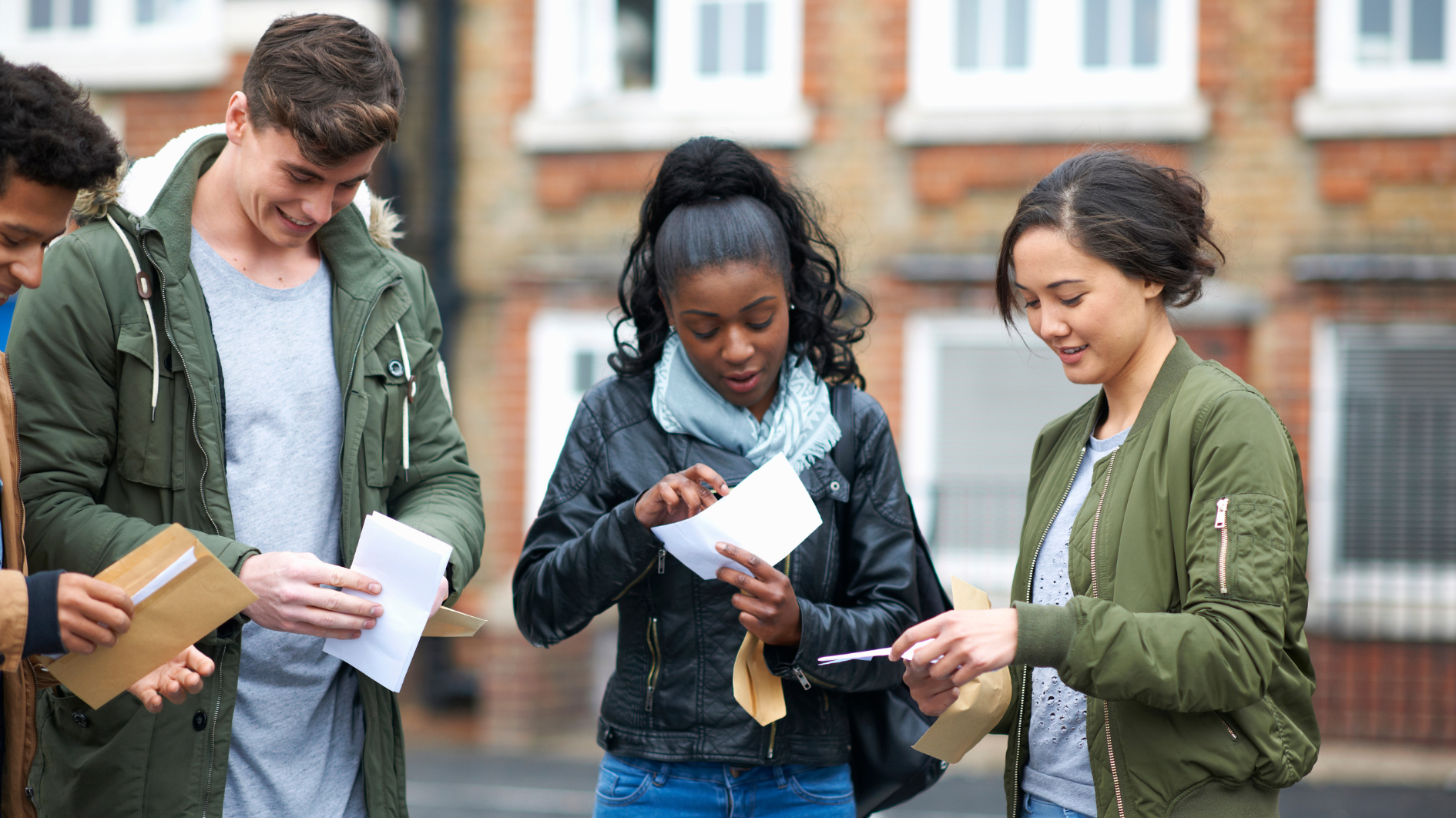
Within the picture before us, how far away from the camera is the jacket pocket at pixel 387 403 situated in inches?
92.6

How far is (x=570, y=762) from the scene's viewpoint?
7684 millimetres

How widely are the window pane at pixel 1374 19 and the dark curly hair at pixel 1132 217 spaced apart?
601 cm

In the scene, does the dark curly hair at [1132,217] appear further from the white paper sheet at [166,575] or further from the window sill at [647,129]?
the window sill at [647,129]

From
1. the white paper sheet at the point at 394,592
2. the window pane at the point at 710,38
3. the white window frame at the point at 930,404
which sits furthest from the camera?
the window pane at the point at 710,38

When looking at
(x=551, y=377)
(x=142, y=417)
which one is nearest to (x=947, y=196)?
(x=551, y=377)

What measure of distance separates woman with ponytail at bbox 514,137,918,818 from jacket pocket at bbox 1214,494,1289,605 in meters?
0.69

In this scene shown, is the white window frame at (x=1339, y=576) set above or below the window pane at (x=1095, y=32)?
below

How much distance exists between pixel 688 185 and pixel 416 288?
571mm

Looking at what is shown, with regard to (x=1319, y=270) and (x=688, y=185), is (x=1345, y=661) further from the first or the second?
(x=688, y=185)

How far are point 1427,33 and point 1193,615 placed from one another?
269 inches

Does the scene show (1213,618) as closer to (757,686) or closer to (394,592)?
(757,686)

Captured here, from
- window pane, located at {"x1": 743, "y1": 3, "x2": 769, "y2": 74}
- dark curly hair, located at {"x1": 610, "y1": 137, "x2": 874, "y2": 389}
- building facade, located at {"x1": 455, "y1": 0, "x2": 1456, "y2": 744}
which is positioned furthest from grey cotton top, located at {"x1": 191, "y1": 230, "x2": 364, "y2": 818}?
window pane, located at {"x1": 743, "y1": 3, "x2": 769, "y2": 74}

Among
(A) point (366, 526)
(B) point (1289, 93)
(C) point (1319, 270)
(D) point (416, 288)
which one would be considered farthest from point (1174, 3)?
(A) point (366, 526)

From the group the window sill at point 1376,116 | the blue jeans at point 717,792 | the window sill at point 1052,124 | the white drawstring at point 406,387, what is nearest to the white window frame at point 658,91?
the window sill at point 1052,124
